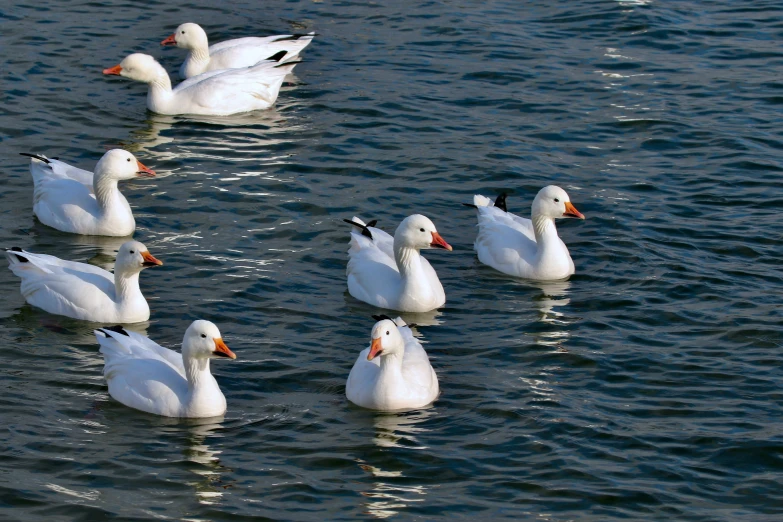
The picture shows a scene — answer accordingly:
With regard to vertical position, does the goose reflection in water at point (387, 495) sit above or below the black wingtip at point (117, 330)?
below

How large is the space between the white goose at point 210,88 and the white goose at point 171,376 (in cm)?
719

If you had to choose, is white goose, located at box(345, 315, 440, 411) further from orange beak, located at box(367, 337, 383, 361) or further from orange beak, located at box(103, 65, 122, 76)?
orange beak, located at box(103, 65, 122, 76)

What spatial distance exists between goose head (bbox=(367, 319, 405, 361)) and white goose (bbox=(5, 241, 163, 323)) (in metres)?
2.49

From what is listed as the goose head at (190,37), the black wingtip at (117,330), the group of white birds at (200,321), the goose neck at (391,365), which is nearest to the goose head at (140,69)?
the goose head at (190,37)

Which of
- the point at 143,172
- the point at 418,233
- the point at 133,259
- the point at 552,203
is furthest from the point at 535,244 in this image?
Answer: the point at 143,172

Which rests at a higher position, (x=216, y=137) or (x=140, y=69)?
(x=140, y=69)

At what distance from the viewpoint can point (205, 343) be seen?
32.3 ft

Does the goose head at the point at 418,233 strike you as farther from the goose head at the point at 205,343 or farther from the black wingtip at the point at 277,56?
the black wingtip at the point at 277,56

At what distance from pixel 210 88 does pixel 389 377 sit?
8.22 metres

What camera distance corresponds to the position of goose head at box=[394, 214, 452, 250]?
12.1 m

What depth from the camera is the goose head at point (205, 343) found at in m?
9.85

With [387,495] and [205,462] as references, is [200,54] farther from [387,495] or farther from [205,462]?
[387,495]

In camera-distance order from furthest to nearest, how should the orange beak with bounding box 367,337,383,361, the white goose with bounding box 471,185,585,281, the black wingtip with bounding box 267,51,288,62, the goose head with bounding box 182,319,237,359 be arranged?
the black wingtip with bounding box 267,51,288,62 < the white goose with bounding box 471,185,585,281 < the orange beak with bounding box 367,337,383,361 < the goose head with bounding box 182,319,237,359

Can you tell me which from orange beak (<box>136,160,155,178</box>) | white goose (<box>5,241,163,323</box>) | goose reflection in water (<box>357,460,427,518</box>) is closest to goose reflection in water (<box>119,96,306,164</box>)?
orange beak (<box>136,160,155,178</box>)
